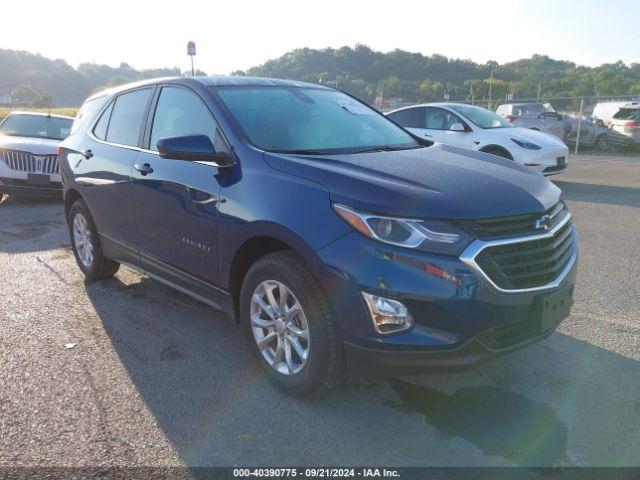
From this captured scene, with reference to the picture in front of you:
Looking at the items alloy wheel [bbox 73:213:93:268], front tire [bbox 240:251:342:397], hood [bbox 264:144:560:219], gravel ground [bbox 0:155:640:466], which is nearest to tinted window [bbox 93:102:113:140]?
alloy wheel [bbox 73:213:93:268]

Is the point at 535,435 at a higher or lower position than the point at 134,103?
lower

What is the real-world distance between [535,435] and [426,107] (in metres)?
9.38

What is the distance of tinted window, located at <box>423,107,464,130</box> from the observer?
1090 cm

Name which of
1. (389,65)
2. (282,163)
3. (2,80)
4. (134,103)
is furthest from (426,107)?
(2,80)

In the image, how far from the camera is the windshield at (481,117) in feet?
35.1

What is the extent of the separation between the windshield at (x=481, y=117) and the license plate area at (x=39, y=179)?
7622 millimetres

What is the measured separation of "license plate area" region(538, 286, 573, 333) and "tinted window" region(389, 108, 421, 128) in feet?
→ 28.8

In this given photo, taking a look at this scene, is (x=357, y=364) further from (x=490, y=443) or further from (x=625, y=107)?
(x=625, y=107)

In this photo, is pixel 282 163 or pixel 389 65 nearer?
pixel 282 163

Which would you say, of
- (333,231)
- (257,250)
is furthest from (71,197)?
(333,231)

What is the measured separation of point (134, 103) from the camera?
4.44 metres

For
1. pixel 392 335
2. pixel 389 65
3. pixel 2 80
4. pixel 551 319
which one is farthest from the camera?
pixel 2 80

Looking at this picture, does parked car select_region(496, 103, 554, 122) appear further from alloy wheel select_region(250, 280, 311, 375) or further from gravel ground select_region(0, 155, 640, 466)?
alloy wheel select_region(250, 280, 311, 375)

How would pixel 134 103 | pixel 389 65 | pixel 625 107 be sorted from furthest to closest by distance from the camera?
pixel 389 65
pixel 625 107
pixel 134 103
